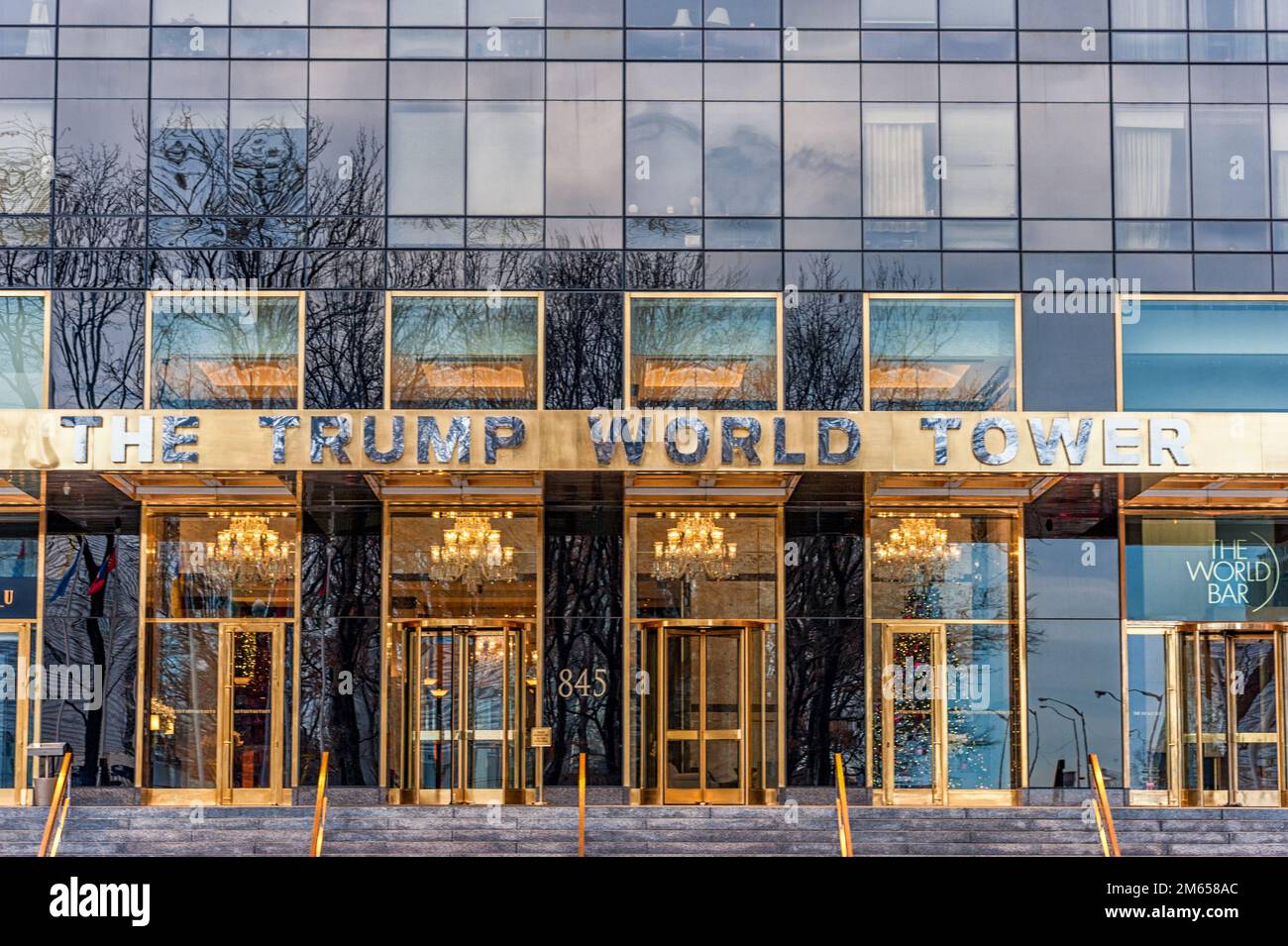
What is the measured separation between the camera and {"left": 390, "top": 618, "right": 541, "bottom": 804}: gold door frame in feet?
77.4

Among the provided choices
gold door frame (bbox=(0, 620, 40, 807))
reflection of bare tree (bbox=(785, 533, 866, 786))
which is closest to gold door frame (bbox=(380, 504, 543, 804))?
A: reflection of bare tree (bbox=(785, 533, 866, 786))

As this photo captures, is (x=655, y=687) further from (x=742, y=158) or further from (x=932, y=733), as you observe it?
(x=742, y=158)

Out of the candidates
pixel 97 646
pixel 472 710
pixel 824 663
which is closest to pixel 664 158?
pixel 824 663

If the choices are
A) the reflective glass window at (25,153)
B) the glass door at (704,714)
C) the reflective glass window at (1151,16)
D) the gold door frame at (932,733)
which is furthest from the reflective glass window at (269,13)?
the gold door frame at (932,733)

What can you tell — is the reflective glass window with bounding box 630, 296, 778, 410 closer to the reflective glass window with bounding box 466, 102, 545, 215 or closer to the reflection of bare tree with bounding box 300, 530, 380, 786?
the reflective glass window with bounding box 466, 102, 545, 215

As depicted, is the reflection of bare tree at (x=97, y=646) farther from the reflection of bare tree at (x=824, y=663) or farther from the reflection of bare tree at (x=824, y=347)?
the reflection of bare tree at (x=824, y=347)

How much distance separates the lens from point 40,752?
2294 centimetres

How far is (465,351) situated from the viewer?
23.9 meters

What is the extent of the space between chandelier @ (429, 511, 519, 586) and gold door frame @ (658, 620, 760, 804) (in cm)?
282

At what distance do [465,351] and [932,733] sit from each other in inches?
387

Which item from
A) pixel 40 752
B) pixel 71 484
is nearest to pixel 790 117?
pixel 71 484

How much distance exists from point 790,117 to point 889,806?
11.3 meters
